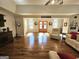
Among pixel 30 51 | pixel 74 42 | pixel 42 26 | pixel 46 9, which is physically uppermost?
pixel 46 9

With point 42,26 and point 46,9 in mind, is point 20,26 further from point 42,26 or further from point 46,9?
point 42,26

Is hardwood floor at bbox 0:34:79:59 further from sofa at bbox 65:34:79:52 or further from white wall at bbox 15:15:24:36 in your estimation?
white wall at bbox 15:15:24:36

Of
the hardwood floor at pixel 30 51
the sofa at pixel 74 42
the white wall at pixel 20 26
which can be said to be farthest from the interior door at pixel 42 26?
the hardwood floor at pixel 30 51

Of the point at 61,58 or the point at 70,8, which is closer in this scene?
the point at 61,58

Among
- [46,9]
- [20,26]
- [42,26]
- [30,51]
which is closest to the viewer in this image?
[30,51]

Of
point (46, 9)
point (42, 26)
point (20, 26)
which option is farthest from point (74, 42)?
point (42, 26)

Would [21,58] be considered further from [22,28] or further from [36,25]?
[36,25]

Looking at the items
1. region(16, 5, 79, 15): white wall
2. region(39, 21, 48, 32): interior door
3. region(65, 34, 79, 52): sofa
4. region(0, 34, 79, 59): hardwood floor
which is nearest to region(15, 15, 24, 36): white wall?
region(16, 5, 79, 15): white wall

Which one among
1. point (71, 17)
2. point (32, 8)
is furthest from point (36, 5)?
point (71, 17)

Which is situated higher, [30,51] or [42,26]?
[42,26]

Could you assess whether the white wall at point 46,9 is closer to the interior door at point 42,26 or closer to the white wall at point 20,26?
the white wall at point 20,26

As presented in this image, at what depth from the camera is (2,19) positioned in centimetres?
650

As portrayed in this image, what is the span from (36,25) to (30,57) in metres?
11.6

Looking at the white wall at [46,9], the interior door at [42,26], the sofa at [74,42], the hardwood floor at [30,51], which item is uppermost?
the white wall at [46,9]
